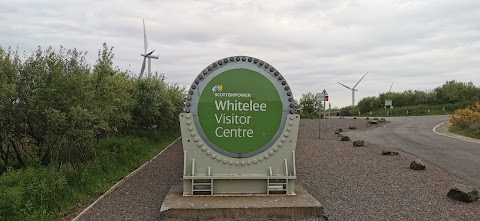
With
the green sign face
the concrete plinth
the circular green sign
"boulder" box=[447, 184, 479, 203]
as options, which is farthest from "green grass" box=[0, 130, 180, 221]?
"boulder" box=[447, 184, 479, 203]

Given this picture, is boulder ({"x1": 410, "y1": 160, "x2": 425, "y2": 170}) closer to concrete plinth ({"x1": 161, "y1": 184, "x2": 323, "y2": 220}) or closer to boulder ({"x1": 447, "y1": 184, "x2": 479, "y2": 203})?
boulder ({"x1": 447, "y1": 184, "x2": 479, "y2": 203})

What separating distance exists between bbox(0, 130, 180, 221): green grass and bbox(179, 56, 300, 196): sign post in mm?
2516

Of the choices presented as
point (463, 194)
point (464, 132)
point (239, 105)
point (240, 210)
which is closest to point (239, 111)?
point (239, 105)

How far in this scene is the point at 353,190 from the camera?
912 centimetres

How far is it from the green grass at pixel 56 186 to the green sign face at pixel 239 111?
3.10 metres

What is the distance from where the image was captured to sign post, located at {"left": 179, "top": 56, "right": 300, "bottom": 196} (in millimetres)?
7355

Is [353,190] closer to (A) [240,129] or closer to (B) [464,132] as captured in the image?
(A) [240,129]

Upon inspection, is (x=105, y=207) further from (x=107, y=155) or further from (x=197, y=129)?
(x=107, y=155)

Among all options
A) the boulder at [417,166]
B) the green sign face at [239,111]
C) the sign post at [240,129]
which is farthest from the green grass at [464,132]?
the green sign face at [239,111]

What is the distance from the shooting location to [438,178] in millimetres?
10492

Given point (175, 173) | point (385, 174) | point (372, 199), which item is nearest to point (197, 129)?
point (372, 199)

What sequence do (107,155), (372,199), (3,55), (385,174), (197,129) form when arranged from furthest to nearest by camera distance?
(107,155), (385,174), (3,55), (372,199), (197,129)

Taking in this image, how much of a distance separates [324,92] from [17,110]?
19.3m

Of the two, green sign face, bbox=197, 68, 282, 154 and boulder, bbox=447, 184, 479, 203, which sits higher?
green sign face, bbox=197, 68, 282, 154
